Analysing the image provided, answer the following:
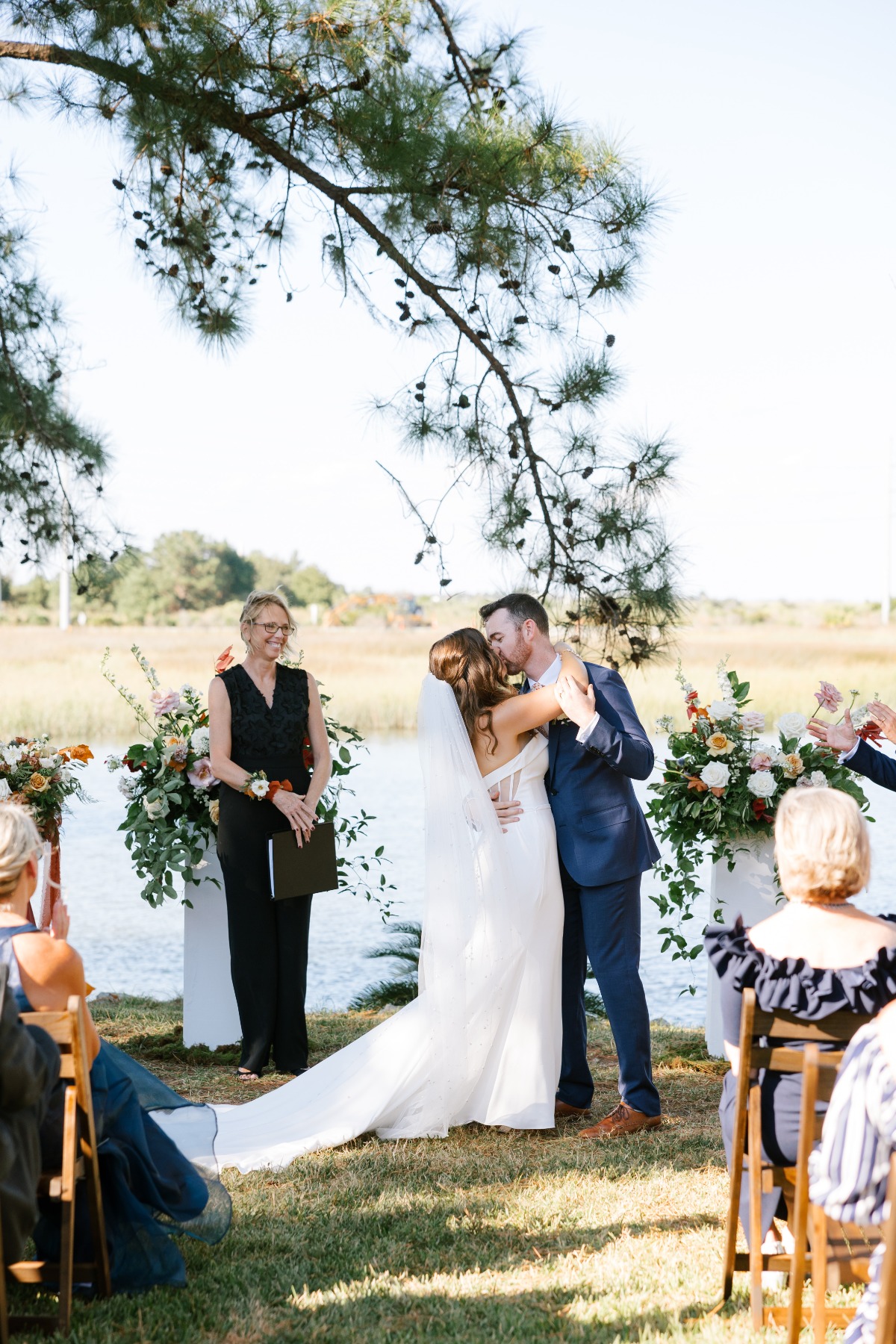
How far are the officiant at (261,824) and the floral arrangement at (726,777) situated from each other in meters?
1.34

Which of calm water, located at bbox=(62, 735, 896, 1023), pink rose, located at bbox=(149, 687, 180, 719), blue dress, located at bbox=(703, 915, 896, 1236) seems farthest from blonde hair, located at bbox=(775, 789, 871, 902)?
calm water, located at bbox=(62, 735, 896, 1023)

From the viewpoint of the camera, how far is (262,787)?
468cm

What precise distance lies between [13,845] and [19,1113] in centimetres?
49

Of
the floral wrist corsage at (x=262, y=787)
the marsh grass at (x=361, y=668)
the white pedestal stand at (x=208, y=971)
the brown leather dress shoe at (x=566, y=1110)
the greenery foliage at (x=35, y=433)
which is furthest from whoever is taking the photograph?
the marsh grass at (x=361, y=668)

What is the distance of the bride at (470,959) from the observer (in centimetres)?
390

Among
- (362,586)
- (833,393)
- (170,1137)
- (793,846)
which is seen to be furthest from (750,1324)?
(362,586)

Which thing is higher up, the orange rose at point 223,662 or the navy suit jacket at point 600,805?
the orange rose at point 223,662

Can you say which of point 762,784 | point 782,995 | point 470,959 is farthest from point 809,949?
point 762,784

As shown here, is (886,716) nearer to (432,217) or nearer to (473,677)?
(473,677)

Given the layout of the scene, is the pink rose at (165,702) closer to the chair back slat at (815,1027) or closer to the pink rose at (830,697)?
the pink rose at (830,697)

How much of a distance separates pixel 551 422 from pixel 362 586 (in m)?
21.4

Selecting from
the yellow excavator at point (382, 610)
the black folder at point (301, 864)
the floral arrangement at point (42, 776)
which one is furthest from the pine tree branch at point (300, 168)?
the yellow excavator at point (382, 610)

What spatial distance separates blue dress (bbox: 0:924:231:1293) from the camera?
8.78ft

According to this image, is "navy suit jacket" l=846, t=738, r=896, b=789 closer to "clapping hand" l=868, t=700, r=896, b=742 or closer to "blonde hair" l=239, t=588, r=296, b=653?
"clapping hand" l=868, t=700, r=896, b=742
